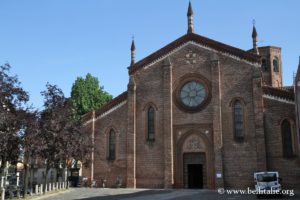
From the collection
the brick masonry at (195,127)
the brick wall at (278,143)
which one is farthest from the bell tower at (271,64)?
the brick wall at (278,143)

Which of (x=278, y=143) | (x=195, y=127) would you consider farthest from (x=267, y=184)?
(x=195, y=127)

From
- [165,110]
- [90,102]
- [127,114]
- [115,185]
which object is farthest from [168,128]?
[90,102]

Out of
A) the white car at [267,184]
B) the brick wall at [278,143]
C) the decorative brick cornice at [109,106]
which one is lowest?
the white car at [267,184]

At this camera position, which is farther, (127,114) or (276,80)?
(276,80)

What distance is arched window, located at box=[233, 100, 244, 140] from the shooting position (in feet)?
106

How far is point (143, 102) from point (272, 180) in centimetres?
1449

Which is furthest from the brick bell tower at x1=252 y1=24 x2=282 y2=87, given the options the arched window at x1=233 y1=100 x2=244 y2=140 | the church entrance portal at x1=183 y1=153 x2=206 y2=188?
the church entrance portal at x1=183 y1=153 x2=206 y2=188

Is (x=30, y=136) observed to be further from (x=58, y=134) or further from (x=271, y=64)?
(x=271, y=64)

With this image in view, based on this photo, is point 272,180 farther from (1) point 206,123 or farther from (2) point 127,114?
(2) point 127,114

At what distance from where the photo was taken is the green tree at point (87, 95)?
54.1 metres

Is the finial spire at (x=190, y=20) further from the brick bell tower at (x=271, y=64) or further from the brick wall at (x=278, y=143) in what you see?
the brick bell tower at (x=271, y=64)

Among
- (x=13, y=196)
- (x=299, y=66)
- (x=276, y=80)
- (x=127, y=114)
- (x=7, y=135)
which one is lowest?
(x=13, y=196)

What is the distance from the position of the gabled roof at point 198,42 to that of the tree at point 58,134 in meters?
8.25

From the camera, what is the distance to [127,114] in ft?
120
